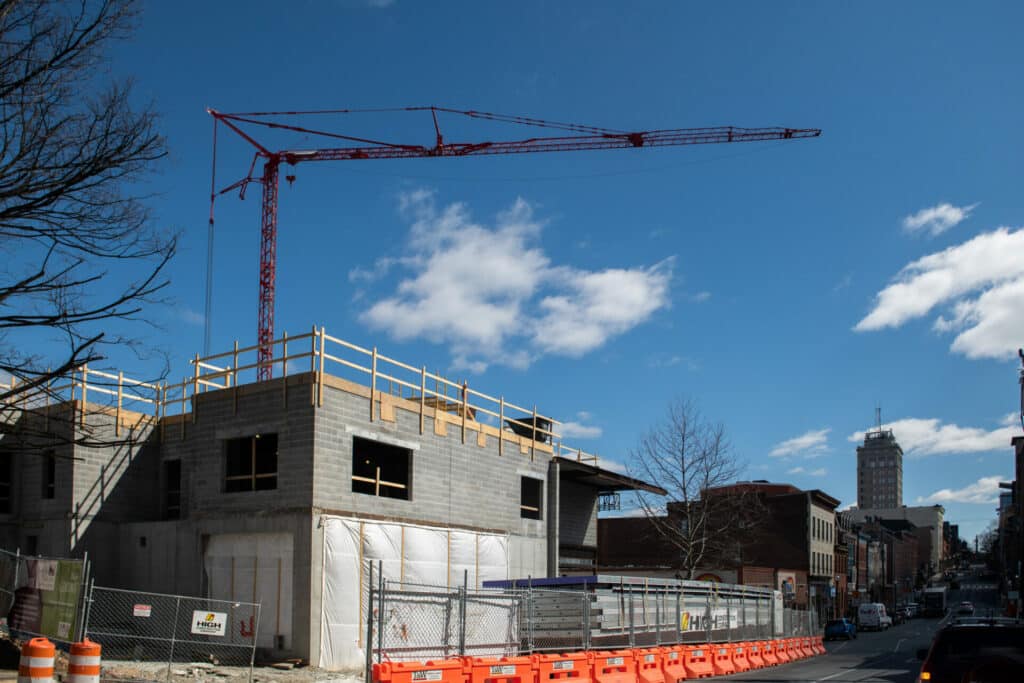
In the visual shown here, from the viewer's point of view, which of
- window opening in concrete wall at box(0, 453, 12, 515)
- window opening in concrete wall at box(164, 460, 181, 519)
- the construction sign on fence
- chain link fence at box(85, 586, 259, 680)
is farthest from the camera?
window opening in concrete wall at box(0, 453, 12, 515)

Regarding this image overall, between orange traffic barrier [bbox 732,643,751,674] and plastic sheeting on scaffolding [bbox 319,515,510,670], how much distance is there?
779cm

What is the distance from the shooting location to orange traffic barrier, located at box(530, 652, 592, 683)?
1700cm

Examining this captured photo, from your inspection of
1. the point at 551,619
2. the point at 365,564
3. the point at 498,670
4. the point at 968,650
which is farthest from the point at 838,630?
the point at 968,650

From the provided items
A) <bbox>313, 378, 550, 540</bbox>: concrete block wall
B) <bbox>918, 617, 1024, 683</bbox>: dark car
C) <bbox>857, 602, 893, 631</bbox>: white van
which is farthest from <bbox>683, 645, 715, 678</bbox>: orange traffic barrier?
<bbox>857, 602, 893, 631</bbox>: white van

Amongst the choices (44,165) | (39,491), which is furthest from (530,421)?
(44,165)

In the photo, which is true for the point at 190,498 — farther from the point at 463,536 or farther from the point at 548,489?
the point at 548,489

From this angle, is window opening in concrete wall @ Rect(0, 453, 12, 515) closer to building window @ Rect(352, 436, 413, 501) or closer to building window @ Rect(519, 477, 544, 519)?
building window @ Rect(352, 436, 413, 501)

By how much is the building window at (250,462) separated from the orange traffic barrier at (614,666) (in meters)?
10.6

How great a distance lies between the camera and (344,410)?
24922 millimetres

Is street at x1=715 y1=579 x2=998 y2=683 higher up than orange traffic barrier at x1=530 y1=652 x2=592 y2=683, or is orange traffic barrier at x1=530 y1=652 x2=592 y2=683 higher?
orange traffic barrier at x1=530 y1=652 x2=592 y2=683

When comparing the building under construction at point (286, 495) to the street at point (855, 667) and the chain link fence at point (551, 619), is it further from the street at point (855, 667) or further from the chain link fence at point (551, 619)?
the street at point (855, 667)

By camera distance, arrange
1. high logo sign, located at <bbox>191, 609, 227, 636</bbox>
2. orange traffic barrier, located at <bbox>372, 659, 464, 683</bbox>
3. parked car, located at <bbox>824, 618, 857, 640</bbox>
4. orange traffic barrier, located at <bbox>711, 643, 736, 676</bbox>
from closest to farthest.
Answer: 1. orange traffic barrier, located at <bbox>372, 659, 464, 683</bbox>
2. high logo sign, located at <bbox>191, 609, 227, 636</bbox>
3. orange traffic barrier, located at <bbox>711, 643, 736, 676</bbox>
4. parked car, located at <bbox>824, 618, 857, 640</bbox>

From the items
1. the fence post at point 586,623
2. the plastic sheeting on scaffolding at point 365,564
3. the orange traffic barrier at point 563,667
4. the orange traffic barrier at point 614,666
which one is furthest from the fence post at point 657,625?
the plastic sheeting on scaffolding at point 365,564

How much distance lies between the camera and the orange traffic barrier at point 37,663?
11586 mm
